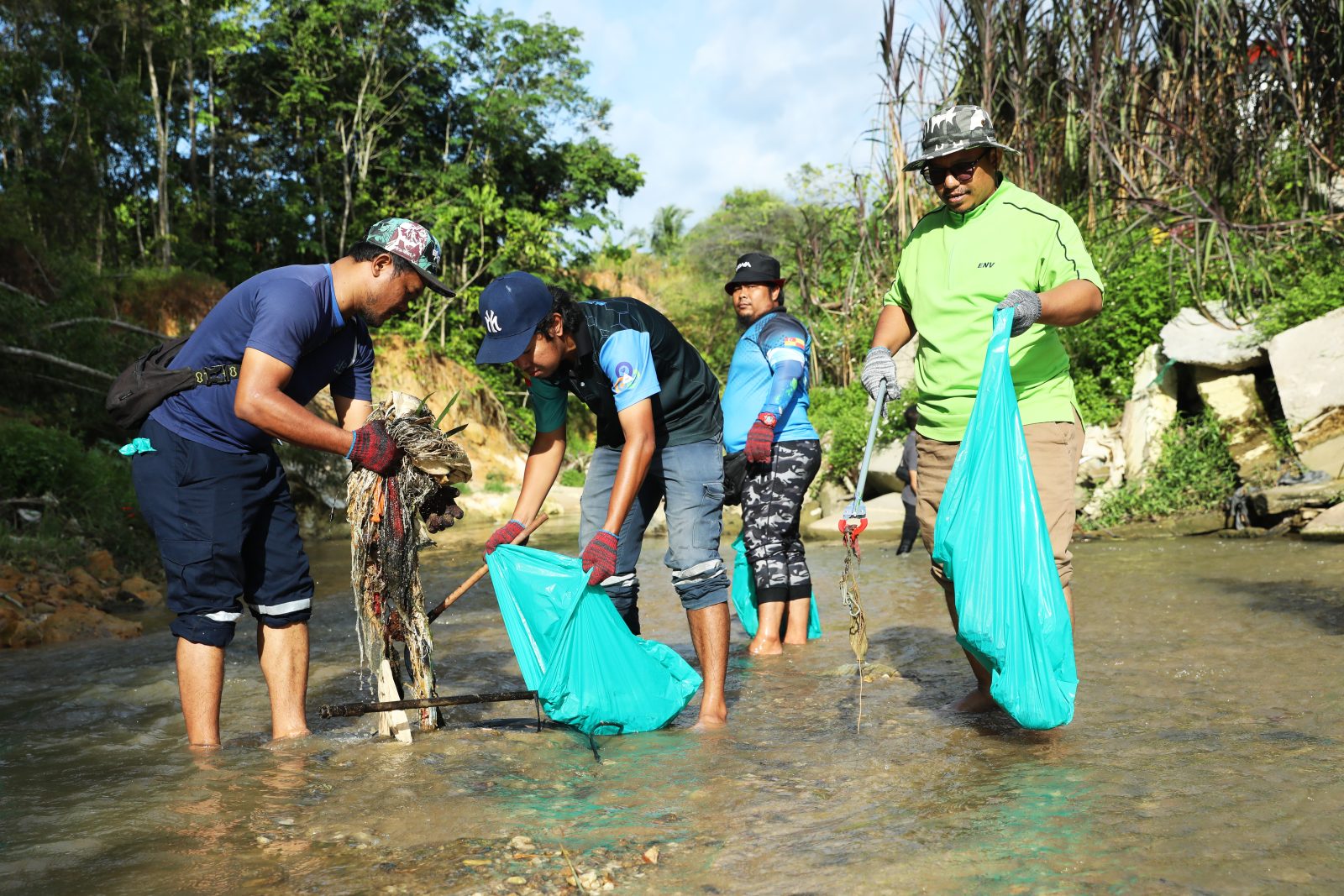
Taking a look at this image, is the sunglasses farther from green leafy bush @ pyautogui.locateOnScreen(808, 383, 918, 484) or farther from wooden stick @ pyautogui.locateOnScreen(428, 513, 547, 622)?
green leafy bush @ pyautogui.locateOnScreen(808, 383, 918, 484)

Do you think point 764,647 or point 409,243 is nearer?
point 409,243

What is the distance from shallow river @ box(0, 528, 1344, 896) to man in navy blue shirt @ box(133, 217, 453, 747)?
13.6 inches

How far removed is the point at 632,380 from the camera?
371 cm

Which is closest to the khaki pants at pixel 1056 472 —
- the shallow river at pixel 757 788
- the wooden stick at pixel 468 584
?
the shallow river at pixel 757 788

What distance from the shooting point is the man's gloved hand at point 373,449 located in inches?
142

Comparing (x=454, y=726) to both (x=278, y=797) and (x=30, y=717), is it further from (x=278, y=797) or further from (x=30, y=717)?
(x=30, y=717)

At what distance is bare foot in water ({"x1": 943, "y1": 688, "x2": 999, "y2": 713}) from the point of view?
12.9 ft

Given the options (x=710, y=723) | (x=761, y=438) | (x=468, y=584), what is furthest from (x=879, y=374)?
(x=468, y=584)

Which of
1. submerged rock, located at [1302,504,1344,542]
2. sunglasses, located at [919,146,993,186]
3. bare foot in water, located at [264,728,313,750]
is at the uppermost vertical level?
sunglasses, located at [919,146,993,186]

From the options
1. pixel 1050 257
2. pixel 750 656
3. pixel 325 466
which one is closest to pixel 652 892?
pixel 1050 257

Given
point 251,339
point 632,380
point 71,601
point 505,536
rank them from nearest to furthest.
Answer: point 251,339 → point 632,380 → point 505,536 → point 71,601

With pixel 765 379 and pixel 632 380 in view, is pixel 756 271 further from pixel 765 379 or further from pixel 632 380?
pixel 632 380

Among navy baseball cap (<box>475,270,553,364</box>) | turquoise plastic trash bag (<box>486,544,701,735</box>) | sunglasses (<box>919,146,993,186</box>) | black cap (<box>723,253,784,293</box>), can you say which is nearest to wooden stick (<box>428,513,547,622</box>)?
turquoise plastic trash bag (<box>486,544,701,735</box>)

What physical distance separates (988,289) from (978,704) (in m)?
1.50
